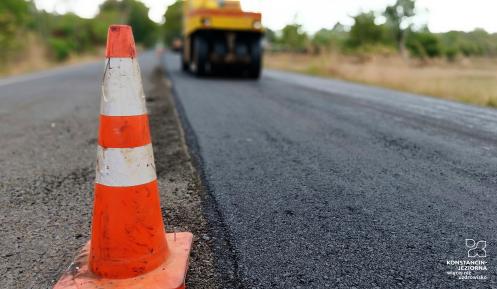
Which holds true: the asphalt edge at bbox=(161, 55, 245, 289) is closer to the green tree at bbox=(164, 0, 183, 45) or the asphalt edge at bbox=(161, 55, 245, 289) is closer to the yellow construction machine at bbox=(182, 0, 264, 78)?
the yellow construction machine at bbox=(182, 0, 264, 78)

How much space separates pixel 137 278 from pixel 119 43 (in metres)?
0.93

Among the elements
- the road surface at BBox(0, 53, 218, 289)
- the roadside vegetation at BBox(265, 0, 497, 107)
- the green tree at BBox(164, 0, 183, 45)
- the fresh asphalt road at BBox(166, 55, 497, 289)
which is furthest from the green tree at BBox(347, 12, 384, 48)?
the green tree at BBox(164, 0, 183, 45)

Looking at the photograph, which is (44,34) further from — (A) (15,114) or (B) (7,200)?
(B) (7,200)

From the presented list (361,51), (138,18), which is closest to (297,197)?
(361,51)

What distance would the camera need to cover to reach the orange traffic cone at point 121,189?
1.61 metres

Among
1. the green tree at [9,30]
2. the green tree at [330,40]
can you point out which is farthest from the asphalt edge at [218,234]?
the green tree at [330,40]

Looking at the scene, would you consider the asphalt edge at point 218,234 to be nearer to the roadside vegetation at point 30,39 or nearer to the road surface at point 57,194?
the road surface at point 57,194

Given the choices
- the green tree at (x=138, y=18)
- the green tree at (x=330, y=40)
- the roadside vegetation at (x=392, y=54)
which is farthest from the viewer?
the green tree at (x=138, y=18)

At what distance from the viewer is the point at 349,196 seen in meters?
2.52

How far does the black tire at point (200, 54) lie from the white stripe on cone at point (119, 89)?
32.6 feet

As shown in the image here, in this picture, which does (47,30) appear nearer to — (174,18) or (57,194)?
(57,194)

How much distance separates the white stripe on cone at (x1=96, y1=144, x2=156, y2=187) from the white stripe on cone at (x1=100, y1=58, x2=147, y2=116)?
0.15 meters

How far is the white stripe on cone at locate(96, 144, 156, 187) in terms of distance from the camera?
63.8 inches

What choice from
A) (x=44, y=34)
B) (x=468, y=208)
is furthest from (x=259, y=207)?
(x=44, y=34)
